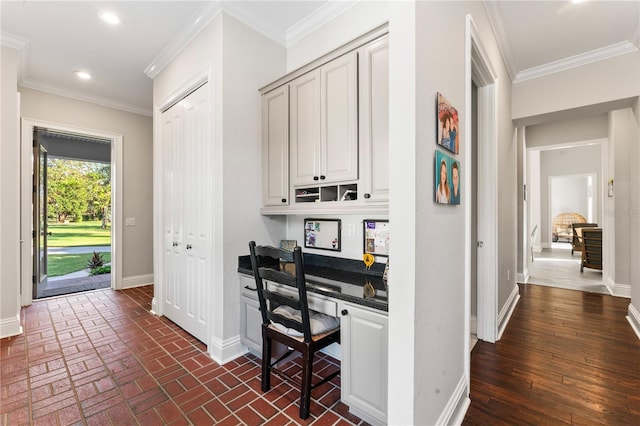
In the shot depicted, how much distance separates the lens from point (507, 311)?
3.28 m

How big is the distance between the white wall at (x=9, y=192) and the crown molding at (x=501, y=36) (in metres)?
4.46

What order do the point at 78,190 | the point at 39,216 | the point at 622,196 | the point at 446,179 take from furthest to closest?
the point at 78,190
the point at 622,196
the point at 39,216
the point at 446,179

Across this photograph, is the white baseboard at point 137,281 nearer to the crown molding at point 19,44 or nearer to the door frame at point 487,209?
the crown molding at point 19,44

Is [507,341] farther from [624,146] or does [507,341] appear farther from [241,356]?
[624,146]

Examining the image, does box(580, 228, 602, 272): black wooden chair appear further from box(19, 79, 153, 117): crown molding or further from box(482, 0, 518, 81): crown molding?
box(19, 79, 153, 117): crown molding

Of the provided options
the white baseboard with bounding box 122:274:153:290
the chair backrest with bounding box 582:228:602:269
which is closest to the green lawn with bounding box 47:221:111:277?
the white baseboard with bounding box 122:274:153:290

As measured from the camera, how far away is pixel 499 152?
2.82m

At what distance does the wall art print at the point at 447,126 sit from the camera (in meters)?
1.43

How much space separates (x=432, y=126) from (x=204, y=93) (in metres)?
2.14

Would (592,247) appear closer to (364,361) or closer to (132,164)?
(364,361)

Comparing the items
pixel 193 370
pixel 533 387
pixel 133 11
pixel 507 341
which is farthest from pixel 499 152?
pixel 133 11

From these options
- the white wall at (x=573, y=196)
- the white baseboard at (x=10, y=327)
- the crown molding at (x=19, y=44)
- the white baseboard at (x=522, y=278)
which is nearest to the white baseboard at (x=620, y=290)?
the white baseboard at (x=522, y=278)

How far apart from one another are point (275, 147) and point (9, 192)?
9.27 feet

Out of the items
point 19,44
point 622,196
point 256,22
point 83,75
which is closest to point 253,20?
point 256,22
